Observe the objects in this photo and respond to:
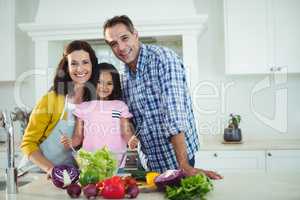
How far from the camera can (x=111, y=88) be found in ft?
6.61

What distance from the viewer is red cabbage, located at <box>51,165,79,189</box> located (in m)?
1.24

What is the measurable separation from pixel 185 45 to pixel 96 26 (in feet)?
2.19

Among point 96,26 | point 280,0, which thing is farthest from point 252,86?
point 96,26

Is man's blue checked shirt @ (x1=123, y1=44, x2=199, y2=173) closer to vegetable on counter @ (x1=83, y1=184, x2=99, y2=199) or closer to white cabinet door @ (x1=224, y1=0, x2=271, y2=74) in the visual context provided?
vegetable on counter @ (x1=83, y1=184, x2=99, y2=199)

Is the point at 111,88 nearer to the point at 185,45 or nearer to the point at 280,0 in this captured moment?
the point at 185,45

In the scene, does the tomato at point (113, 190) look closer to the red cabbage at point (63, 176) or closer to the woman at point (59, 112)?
the red cabbage at point (63, 176)

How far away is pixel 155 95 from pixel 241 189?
2.62ft

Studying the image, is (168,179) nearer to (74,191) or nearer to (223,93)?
(74,191)

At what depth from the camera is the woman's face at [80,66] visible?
202 cm

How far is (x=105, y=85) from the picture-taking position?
79.2 inches

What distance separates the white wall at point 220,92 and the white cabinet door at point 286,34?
297 millimetres

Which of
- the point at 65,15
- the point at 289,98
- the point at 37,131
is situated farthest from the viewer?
the point at 289,98

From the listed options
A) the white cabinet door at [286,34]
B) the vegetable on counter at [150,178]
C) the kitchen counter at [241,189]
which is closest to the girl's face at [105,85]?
the kitchen counter at [241,189]

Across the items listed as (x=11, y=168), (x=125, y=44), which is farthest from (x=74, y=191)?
(x=125, y=44)
